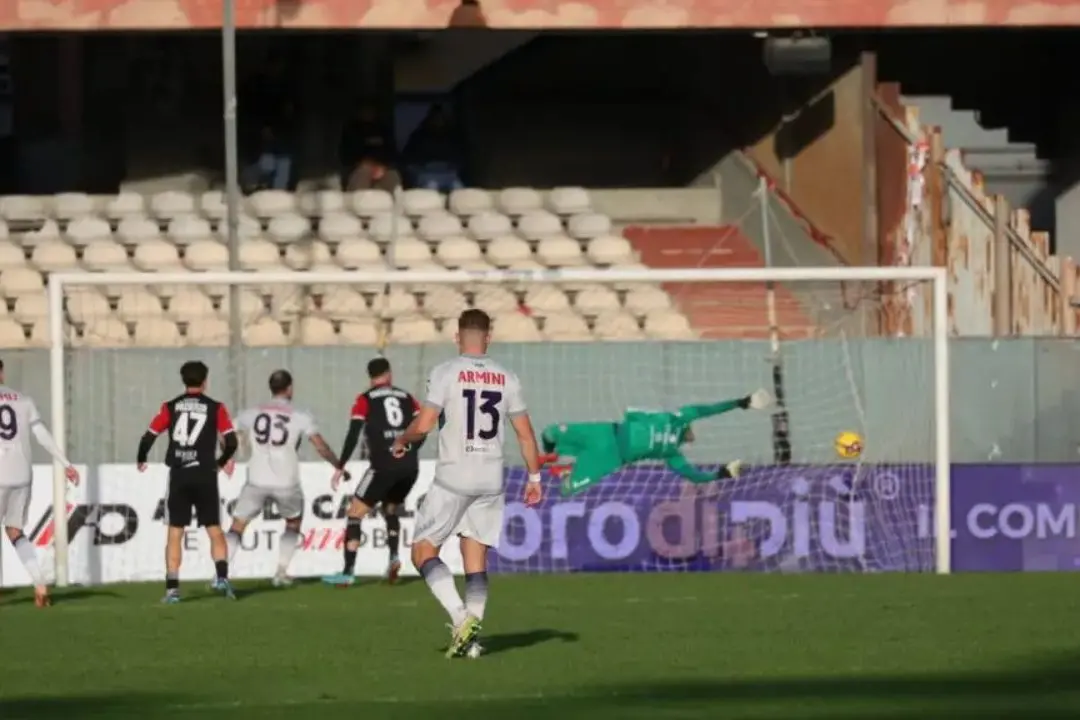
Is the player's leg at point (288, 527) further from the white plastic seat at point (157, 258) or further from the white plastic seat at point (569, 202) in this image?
the white plastic seat at point (569, 202)

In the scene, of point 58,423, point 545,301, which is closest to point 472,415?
point 58,423

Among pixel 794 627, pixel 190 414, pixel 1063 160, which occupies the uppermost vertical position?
pixel 1063 160

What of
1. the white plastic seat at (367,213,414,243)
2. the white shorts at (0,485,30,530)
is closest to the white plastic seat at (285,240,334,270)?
the white plastic seat at (367,213,414,243)

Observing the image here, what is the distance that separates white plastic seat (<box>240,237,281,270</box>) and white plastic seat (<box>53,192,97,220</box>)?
2134mm

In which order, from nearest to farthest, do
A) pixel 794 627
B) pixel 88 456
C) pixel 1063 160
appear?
pixel 794 627 → pixel 88 456 → pixel 1063 160

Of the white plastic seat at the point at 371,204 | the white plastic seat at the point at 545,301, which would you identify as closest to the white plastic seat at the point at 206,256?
the white plastic seat at the point at 371,204

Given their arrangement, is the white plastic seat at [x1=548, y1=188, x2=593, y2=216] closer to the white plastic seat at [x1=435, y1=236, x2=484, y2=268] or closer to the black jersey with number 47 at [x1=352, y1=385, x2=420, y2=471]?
the white plastic seat at [x1=435, y1=236, x2=484, y2=268]

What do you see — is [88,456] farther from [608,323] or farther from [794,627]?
[794,627]

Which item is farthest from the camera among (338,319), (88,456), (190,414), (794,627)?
(338,319)

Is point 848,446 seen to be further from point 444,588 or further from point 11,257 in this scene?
point 11,257

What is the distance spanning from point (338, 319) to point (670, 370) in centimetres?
352

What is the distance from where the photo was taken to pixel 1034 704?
36.0 feet

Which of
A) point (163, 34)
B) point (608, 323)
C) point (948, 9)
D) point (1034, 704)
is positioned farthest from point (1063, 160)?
point (1034, 704)

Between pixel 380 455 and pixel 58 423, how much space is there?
274 centimetres
